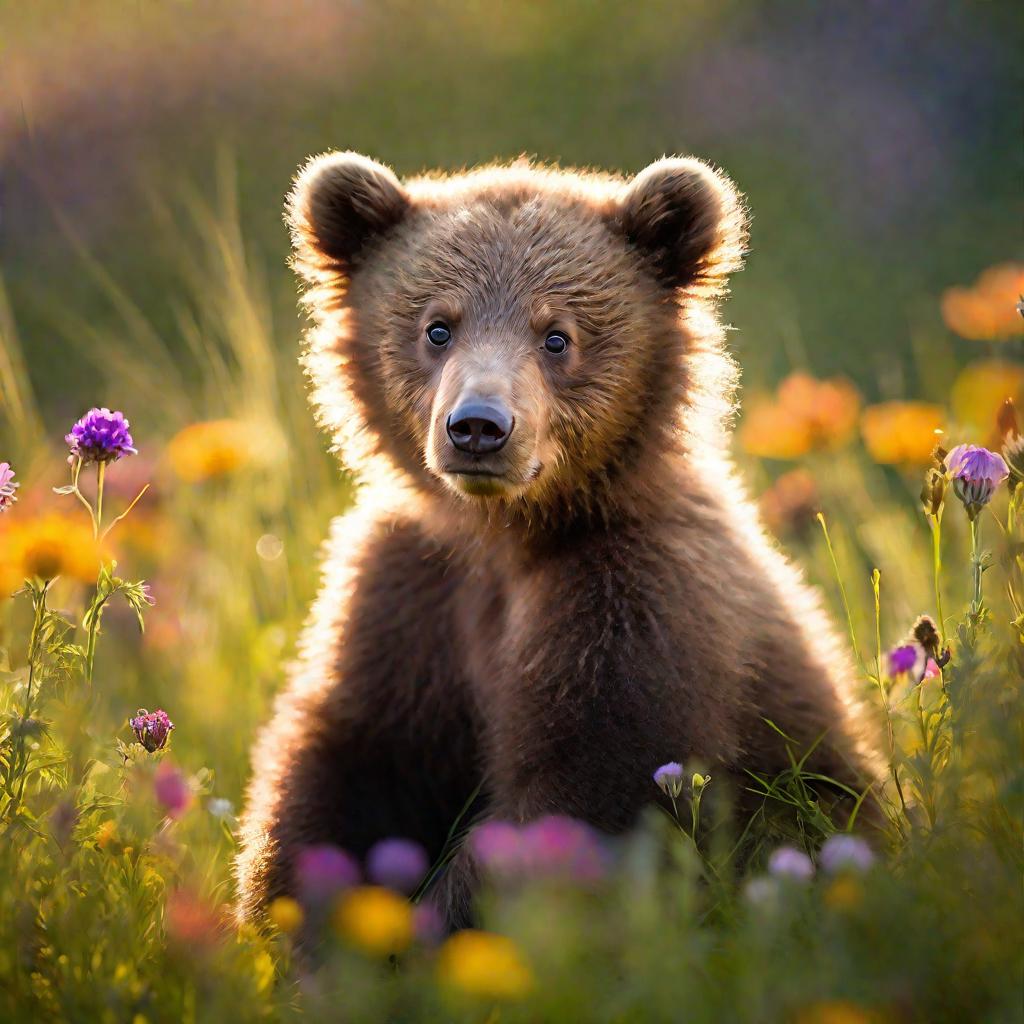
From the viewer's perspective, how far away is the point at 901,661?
2945 millimetres

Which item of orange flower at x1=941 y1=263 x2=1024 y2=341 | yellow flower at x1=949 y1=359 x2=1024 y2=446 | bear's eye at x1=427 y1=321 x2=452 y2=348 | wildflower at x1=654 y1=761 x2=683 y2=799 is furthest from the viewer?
orange flower at x1=941 y1=263 x2=1024 y2=341

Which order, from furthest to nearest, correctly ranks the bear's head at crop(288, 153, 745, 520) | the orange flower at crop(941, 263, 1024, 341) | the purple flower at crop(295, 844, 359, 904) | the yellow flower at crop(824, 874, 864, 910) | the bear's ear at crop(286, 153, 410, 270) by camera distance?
the orange flower at crop(941, 263, 1024, 341) < the bear's ear at crop(286, 153, 410, 270) < the bear's head at crop(288, 153, 745, 520) < the purple flower at crop(295, 844, 359, 904) < the yellow flower at crop(824, 874, 864, 910)

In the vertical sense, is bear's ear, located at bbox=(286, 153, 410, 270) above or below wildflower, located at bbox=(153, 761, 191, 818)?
above

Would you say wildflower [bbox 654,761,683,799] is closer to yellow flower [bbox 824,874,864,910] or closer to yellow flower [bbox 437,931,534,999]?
yellow flower [bbox 824,874,864,910]

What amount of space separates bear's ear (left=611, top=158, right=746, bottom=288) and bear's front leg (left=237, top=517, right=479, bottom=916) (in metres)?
0.99

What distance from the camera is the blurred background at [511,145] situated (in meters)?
6.46

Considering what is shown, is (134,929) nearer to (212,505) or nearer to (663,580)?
(663,580)

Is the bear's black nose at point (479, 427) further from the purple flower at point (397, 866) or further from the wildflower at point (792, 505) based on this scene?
the wildflower at point (792, 505)

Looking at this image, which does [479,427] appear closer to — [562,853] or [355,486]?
[562,853]

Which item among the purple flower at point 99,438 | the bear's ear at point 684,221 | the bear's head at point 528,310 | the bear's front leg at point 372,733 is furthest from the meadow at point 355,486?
the bear's ear at point 684,221

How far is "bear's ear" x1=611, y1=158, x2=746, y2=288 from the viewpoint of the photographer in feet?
11.2

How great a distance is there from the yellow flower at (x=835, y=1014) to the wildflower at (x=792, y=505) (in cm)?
327

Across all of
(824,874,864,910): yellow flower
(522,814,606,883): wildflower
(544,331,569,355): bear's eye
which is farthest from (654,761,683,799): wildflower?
(544,331,569,355): bear's eye

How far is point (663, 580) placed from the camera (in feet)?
10.3
